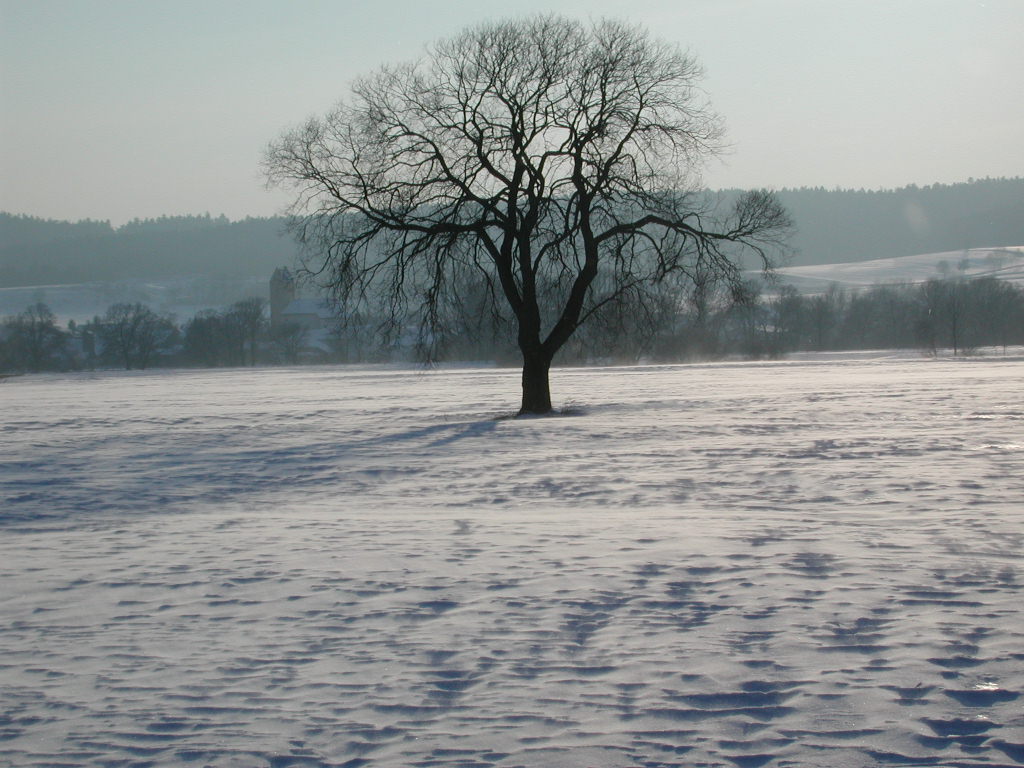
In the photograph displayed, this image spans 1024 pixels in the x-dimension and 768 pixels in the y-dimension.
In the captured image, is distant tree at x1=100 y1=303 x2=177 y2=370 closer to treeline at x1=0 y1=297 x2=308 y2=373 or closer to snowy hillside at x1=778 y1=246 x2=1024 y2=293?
treeline at x1=0 y1=297 x2=308 y2=373

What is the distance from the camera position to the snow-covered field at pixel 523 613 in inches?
177

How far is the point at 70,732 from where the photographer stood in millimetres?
4641

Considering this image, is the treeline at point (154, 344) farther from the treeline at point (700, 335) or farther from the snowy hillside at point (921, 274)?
the snowy hillside at point (921, 274)

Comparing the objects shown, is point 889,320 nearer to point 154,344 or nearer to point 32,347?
point 154,344

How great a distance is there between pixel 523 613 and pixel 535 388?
18.1 meters

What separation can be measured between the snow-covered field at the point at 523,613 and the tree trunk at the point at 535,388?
30.6 ft

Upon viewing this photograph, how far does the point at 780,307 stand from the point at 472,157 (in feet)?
332

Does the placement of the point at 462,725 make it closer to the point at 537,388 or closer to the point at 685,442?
the point at 685,442

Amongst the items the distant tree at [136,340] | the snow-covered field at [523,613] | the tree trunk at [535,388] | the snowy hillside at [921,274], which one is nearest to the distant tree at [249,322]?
the distant tree at [136,340]

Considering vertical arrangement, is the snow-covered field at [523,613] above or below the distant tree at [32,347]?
below

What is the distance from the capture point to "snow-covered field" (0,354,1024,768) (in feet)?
14.8

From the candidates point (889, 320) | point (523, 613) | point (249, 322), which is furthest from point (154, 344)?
point (523, 613)

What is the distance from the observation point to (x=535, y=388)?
2447 cm

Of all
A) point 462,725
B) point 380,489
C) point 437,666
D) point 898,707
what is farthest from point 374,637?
point 380,489
